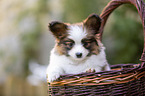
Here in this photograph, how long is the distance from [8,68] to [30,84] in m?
0.82

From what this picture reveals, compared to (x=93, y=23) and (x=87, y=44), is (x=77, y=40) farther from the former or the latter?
(x=93, y=23)

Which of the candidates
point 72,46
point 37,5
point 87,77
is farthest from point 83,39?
point 37,5

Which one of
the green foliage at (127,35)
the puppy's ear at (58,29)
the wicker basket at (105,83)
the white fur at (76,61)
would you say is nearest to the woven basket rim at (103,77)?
the wicker basket at (105,83)

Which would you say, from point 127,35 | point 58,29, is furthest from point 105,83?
point 127,35

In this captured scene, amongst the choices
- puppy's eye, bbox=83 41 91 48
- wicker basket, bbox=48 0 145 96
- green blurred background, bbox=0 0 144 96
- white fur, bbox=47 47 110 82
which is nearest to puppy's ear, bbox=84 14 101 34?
puppy's eye, bbox=83 41 91 48

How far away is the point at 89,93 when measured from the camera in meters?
1.46

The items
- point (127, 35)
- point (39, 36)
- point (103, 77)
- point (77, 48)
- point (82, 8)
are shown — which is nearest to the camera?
point (103, 77)

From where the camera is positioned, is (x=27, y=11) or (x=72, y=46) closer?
(x=72, y=46)

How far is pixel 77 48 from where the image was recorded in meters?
1.68

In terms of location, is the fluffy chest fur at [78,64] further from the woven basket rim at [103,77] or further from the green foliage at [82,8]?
the green foliage at [82,8]

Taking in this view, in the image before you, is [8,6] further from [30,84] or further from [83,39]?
[83,39]

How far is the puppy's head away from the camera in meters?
1.69

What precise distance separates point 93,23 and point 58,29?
294mm

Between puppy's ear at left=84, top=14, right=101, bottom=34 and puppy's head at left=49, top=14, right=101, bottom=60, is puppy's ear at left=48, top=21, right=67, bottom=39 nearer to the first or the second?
puppy's head at left=49, top=14, right=101, bottom=60
